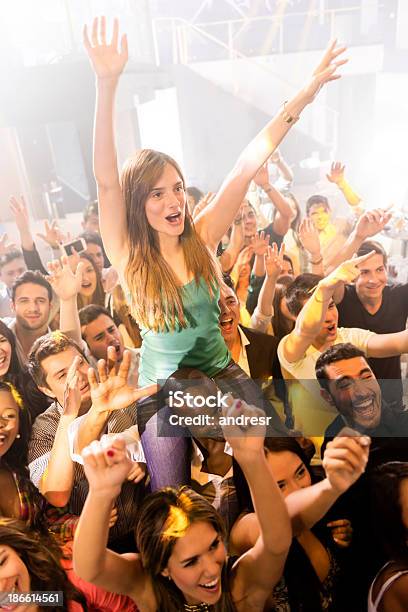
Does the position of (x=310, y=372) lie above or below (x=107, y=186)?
below

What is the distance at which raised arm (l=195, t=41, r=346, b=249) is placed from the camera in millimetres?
1156

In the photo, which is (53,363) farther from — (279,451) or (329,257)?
(329,257)

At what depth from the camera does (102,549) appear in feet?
4.46

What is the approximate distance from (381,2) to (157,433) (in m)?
1.26

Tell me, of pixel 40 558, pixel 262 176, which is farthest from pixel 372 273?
pixel 40 558

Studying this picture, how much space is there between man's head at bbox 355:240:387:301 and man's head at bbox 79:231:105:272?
27.6 inches

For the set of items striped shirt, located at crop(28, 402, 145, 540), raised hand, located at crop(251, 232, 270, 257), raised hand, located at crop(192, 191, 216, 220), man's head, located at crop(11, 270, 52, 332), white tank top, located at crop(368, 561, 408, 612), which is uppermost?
raised hand, located at crop(192, 191, 216, 220)

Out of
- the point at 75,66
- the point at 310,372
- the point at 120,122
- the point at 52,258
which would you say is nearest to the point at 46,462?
the point at 52,258

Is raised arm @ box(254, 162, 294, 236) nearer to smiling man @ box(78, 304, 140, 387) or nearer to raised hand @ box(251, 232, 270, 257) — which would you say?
raised hand @ box(251, 232, 270, 257)

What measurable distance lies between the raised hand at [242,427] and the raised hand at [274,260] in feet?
1.25

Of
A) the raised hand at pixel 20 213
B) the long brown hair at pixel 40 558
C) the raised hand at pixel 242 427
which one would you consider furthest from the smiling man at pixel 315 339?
the long brown hair at pixel 40 558

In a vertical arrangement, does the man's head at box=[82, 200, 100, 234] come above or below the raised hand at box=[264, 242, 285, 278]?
above

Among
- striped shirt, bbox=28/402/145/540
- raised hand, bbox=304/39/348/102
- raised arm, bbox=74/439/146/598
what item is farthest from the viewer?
striped shirt, bbox=28/402/145/540

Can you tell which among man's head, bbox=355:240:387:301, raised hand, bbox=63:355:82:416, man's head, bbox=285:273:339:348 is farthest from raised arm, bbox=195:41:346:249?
raised hand, bbox=63:355:82:416
